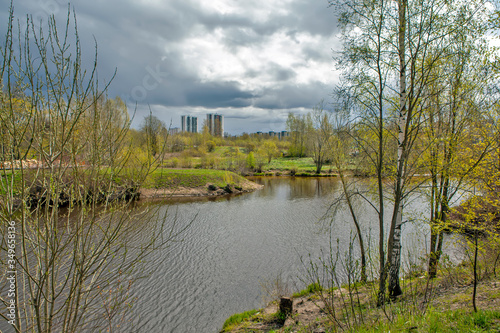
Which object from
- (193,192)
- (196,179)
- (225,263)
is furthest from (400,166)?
(196,179)

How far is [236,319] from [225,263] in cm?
410

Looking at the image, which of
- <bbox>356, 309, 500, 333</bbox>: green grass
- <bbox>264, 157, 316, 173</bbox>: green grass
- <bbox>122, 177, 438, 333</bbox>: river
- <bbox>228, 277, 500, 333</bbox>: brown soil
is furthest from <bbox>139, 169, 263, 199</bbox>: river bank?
<bbox>356, 309, 500, 333</bbox>: green grass

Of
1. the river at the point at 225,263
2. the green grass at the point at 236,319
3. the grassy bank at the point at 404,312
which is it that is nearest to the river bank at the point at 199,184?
the river at the point at 225,263

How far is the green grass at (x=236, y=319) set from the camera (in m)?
7.17

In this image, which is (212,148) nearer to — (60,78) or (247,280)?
(247,280)

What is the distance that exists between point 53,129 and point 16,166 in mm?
619

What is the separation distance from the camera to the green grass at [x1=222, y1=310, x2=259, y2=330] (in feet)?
23.5

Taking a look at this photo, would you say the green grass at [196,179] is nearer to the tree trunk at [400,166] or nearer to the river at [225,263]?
the river at [225,263]

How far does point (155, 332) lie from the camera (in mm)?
7215

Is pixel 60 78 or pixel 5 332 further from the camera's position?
pixel 5 332

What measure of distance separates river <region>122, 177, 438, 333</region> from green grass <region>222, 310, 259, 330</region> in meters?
0.36

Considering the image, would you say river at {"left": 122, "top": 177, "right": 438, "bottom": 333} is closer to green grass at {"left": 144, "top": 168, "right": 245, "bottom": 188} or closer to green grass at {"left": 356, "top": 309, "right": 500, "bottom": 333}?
green grass at {"left": 356, "top": 309, "right": 500, "bottom": 333}

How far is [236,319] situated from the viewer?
24.2ft

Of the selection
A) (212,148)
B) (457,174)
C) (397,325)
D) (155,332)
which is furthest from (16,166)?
(212,148)
